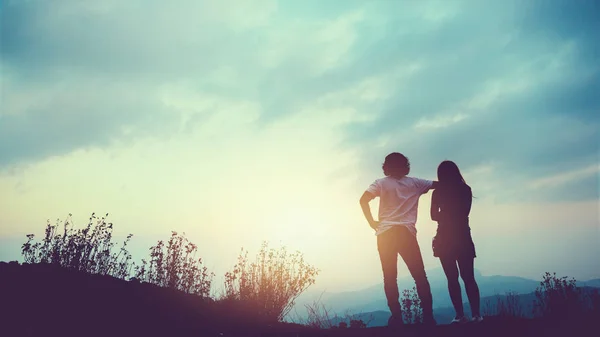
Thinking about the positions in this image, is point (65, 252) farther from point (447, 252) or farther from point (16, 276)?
point (447, 252)

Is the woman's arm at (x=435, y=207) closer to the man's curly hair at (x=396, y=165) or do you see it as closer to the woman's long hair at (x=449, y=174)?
the woman's long hair at (x=449, y=174)

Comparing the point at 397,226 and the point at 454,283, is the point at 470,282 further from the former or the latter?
the point at 397,226

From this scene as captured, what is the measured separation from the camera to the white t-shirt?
445 cm

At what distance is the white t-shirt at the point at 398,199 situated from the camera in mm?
4449

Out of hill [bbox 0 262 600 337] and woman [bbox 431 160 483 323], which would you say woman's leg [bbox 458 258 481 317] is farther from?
hill [bbox 0 262 600 337]

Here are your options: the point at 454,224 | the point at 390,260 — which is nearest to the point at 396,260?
the point at 390,260

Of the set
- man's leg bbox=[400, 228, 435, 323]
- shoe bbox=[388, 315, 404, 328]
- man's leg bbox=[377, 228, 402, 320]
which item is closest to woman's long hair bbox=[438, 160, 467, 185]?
man's leg bbox=[400, 228, 435, 323]

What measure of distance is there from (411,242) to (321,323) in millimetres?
2614

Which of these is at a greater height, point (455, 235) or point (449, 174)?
point (449, 174)

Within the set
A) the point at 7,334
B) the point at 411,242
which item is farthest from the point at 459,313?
the point at 7,334

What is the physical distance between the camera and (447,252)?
4453 mm

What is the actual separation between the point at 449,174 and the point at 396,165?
25.9 inches

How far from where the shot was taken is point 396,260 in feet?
14.6

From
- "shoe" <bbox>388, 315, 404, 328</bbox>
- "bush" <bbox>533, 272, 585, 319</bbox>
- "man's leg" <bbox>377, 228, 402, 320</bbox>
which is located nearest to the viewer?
"shoe" <bbox>388, 315, 404, 328</bbox>
